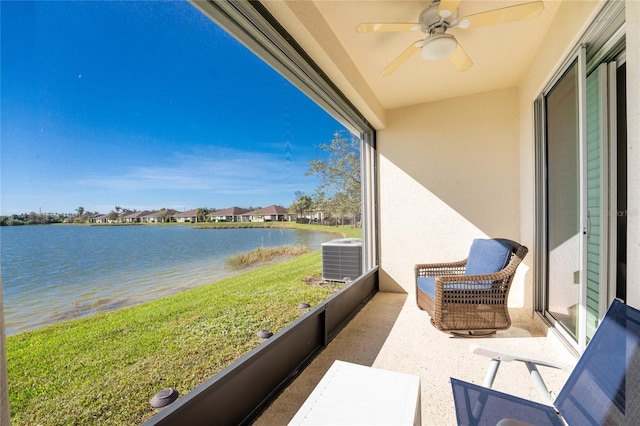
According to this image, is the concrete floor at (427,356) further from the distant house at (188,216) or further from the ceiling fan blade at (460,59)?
the ceiling fan blade at (460,59)

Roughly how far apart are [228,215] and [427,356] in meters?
2.15

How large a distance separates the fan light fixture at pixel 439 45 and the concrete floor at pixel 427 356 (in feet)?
7.92

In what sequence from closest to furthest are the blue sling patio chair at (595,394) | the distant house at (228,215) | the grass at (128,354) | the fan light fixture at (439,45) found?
the blue sling patio chair at (595,394), the grass at (128,354), the fan light fixture at (439,45), the distant house at (228,215)

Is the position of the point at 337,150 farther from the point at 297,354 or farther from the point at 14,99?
the point at 14,99

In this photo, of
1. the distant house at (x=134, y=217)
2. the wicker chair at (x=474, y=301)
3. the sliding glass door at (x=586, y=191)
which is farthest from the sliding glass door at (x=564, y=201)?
the distant house at (x=134, y=217)

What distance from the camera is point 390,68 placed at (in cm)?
252

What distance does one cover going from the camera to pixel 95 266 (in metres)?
1.60

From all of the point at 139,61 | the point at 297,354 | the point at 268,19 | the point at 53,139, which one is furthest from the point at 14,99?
the point at 297,354

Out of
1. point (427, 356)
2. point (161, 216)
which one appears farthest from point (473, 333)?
point (161, 216)

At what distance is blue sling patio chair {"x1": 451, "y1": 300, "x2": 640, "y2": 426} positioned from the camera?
1.02 meters

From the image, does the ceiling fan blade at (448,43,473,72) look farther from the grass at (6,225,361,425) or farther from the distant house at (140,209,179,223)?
the grass at (6,225,361,425)

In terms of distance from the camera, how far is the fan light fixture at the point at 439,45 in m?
2.10

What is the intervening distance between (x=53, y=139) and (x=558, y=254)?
3711mm

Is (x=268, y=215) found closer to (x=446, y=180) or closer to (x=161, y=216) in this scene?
(x=161, y=216)
